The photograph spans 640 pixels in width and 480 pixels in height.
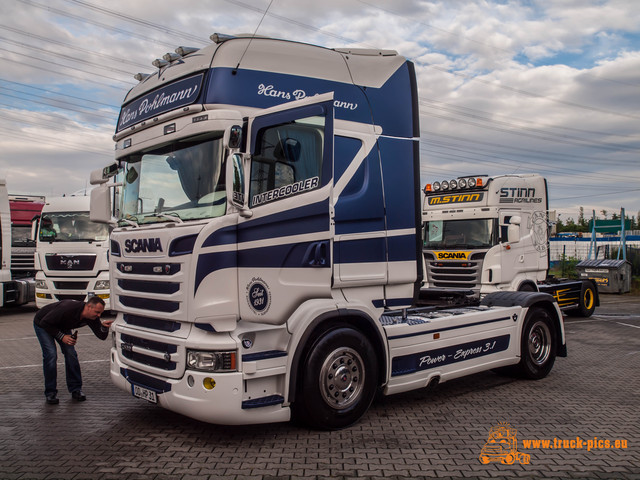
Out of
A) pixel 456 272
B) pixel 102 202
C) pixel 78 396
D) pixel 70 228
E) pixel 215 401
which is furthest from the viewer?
pixel 70 228

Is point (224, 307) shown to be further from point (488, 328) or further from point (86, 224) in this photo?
point (86, 224)

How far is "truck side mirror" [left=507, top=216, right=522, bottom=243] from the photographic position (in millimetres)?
12547

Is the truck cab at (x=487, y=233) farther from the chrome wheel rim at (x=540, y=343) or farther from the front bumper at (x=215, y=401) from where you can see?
the front bumper at (x=215, y=401)

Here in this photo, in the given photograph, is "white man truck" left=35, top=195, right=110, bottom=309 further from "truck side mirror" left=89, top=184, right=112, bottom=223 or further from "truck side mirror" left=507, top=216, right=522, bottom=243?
"truck side mirror" left=507, top=216, right=522, bottom=243

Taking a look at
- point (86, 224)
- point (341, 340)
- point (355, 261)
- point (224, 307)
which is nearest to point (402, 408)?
point (341, 340)

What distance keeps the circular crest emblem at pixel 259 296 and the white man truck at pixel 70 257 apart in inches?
411

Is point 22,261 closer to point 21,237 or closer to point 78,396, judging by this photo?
point 21,237

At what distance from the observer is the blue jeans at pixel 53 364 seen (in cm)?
671

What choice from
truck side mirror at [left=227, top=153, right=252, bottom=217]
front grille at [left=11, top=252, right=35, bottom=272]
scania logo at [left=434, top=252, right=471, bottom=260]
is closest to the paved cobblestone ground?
truck side mirror at [left=227, top=153, right=252, bottom=217]

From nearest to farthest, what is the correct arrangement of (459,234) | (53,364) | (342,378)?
(342,378)
(53,364)
(459,234)

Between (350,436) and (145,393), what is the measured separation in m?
2.08

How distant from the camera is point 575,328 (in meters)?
13.4

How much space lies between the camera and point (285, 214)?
5.17 meters

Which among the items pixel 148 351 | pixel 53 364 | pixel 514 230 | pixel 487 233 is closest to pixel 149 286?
pixel 148 351
